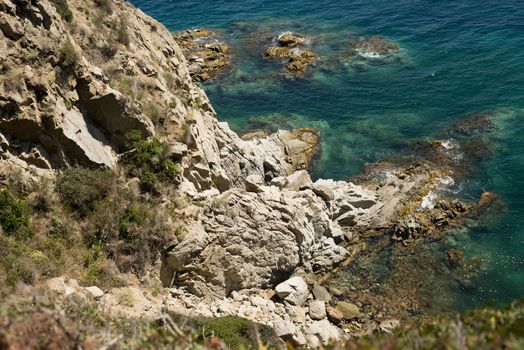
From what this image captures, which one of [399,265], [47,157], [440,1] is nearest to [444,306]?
[399,265]

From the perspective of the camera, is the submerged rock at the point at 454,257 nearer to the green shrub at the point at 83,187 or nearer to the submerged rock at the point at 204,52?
the green shrub at the point at 83,187

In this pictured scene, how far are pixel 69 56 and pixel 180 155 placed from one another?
8182 millimetres

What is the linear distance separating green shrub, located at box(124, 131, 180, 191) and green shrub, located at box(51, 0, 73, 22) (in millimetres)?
8853

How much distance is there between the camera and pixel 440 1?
73.9 m

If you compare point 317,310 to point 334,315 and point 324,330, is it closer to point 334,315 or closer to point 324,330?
point 334,315

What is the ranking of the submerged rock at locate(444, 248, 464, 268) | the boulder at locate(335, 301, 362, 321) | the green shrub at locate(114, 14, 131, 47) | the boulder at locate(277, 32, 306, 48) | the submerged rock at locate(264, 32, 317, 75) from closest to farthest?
1. the boulder at locate(335, 301, 362, 321)
2. the green shrub at locate(114, 14, 131, 47)
3. the submerged rock at locate(444, 248, 464, 268)
4. the submerged rock at locate(264, 32, 317, 75)
5. the boulder at locate(277, 32, 306, 48)

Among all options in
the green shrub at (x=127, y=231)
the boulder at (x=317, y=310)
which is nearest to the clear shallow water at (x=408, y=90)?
the boulder at (x=317, y=310)

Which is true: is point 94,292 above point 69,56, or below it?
below

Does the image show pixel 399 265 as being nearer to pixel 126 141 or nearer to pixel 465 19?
pixel 126 141

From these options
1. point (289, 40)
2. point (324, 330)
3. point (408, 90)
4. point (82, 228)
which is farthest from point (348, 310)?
point (289, 40)

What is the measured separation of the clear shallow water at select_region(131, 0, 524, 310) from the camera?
3619 centimetres

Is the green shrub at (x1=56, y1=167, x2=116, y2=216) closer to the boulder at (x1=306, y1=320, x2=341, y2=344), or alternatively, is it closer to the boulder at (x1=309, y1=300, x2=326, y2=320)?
the boulder at (x1=306, y1=320, x2=341, y2=344)

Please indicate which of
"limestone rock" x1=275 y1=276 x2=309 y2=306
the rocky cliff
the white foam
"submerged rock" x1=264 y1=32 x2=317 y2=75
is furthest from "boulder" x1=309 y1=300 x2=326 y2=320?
"submerged rock" x1=264 y1=32 x2=317 y2=75

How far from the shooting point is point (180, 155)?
2869cm
